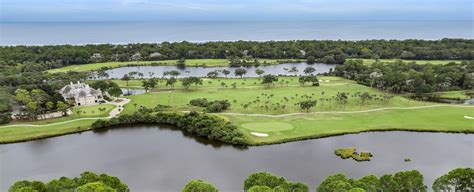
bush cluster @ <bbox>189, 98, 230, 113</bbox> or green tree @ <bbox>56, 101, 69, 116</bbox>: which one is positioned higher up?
green tree @ <bbox>56, 101, 69, 116</bbox>

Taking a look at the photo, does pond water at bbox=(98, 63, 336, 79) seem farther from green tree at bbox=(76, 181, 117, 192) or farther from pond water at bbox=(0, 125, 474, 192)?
green tree at bbox=(76, 181, 117, 192)

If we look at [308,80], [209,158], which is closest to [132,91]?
[308,80]

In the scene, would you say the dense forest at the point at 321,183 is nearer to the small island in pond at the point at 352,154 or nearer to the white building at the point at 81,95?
the small island in pond at the point at 352,154

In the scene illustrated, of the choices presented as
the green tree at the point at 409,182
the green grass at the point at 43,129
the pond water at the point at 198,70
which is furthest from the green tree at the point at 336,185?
the pond water at the point at 198,70

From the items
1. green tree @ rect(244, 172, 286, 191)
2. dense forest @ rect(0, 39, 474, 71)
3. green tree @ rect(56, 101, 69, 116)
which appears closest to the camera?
green tree @ rect(244, 172, 286, 191)

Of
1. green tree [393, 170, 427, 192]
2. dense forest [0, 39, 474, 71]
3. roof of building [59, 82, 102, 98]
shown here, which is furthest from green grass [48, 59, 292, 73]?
green tree [393, 170, 427, 192]

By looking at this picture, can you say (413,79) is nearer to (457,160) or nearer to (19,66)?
(457,160)
